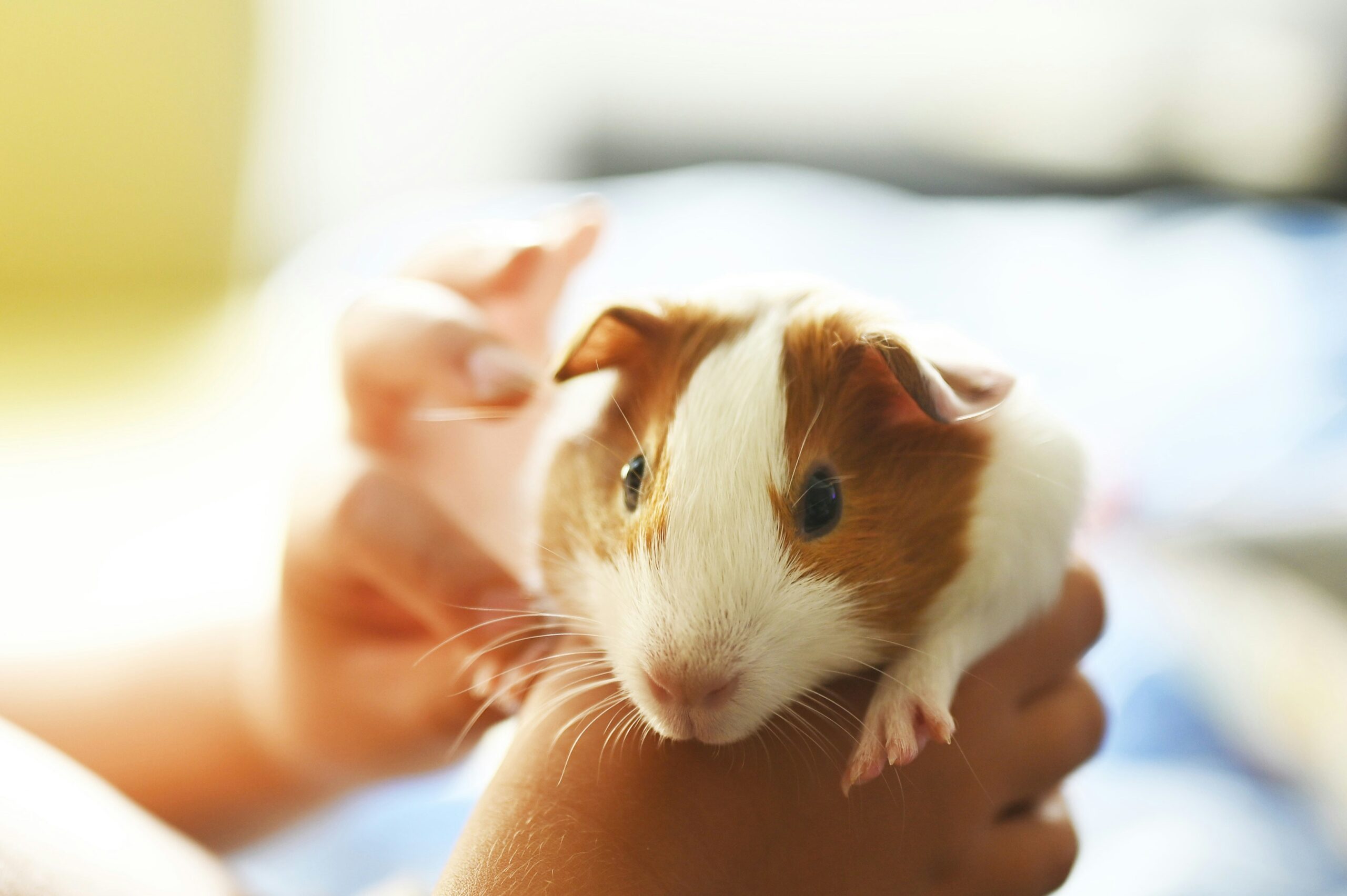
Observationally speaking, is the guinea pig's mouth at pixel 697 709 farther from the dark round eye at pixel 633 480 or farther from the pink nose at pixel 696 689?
the dark round eye at pixel 633 480

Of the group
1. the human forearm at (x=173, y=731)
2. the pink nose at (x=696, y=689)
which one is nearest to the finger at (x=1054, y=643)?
the pink nose at (x=696, y=689)

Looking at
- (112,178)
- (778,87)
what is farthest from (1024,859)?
(112,178)

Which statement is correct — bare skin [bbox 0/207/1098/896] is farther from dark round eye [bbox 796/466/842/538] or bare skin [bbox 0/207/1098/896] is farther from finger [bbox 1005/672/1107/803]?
dark round eye [bbox 796/466/842/538]

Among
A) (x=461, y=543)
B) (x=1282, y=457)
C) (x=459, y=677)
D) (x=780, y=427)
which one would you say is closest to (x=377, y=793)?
(x=459, y=677)

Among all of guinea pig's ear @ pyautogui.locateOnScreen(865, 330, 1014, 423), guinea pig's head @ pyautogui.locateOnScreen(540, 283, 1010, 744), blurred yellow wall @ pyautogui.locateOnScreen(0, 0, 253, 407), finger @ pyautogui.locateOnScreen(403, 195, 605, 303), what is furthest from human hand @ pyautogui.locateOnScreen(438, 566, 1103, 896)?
blurred yellow wall @ pyautogui.locateOnScreen(0, 0, 253, 407)

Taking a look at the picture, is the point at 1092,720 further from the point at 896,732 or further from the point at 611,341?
the point at 611,341

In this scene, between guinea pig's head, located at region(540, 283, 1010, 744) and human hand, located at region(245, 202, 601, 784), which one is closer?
guinea pig's head, located at region(540, 283, 1010, 744)
